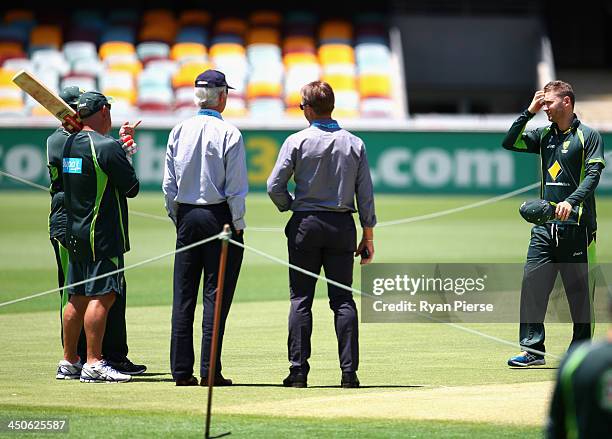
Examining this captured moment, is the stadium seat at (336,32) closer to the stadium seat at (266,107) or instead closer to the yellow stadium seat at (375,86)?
the yellow stadium seat at (375,86)

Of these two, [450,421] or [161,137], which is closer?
[450,421]

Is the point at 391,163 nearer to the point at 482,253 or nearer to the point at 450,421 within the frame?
the point at 482,253

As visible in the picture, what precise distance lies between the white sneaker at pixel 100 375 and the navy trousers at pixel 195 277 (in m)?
0.44

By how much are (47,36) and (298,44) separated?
6.21 meters

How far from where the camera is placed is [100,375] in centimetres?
920

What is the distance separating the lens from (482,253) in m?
19.3

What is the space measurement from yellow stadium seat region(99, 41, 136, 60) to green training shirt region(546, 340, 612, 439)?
26.5 metres

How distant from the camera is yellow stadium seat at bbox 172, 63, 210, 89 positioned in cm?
2879

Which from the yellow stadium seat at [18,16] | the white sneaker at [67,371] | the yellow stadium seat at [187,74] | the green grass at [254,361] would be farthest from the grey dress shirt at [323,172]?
the yellow stadium seat at [18,16]

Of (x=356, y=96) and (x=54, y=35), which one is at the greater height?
(x=54, y=35)

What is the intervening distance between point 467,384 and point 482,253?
10438 mm

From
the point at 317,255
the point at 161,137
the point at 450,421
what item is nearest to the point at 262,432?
the point at 450,421

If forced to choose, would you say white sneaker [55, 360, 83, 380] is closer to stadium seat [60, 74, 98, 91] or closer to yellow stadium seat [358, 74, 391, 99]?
stadium seat [60, 74, 98, 91]

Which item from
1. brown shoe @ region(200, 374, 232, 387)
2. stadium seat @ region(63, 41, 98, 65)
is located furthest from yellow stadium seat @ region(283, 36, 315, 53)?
brown shoe @ region(200, 374, 232, 387)
